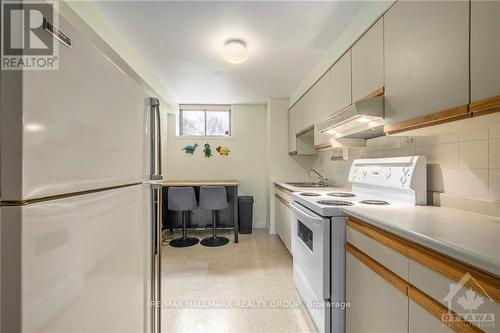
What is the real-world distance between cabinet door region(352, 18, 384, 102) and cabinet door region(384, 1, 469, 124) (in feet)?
0.20

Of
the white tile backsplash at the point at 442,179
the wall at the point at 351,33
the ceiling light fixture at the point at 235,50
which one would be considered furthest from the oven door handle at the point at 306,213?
the ceiling light fixture at the point at 235,50

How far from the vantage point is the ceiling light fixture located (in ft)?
7.29

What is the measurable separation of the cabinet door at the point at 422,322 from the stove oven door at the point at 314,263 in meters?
0.57

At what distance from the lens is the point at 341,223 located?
1442 mm

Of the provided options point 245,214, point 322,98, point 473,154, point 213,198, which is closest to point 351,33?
point 322,98

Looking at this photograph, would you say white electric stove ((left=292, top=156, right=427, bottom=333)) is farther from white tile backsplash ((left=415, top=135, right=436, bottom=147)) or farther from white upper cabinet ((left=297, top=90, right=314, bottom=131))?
white upper cabinet ((left=297, top=90, right=314, bottom=131))

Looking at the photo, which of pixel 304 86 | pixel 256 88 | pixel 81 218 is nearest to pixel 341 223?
pixel 81 218

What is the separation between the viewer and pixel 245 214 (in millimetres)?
4145

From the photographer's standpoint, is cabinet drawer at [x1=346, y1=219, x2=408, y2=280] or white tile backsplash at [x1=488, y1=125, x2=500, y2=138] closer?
cabinet drawer at [x1=346, y1=219, x2=408, y2=280]

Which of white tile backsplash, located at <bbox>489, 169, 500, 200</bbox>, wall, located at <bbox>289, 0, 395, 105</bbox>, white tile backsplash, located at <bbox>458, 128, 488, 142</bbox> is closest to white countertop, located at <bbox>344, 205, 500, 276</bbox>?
white tile backsplash, located at <bbox>489, 169, 500, 200</bbox>

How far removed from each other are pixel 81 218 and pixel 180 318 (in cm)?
157

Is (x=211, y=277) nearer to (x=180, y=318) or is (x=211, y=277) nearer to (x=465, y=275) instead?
(x=180, y=318)

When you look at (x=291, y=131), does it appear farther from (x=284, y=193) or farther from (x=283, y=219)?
(x=283, y=219)

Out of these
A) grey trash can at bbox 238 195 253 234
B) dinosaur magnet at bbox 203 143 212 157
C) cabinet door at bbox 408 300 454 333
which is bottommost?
grey trash can at bbox 238 195 253 234
